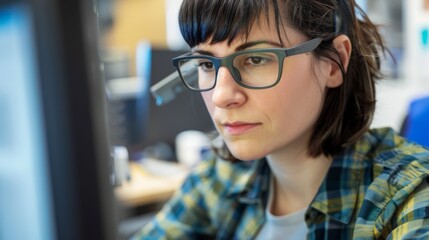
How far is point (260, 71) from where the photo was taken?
76 centimetres

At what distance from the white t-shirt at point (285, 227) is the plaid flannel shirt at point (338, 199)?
2cm

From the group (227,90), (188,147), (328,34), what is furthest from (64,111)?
(188,147)

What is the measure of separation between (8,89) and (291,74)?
1.71 ft

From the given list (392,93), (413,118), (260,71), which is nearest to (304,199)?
(260,71)

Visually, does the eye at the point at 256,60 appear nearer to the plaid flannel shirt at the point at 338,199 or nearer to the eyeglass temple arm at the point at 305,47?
the eyeglass temple arm at the point at 305,47

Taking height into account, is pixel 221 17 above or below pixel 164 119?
above

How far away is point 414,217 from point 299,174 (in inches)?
10.0

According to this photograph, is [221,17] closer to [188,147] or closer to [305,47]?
[305,47]

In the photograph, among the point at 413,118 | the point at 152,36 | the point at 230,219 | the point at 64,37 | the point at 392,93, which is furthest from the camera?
the point at 152,36

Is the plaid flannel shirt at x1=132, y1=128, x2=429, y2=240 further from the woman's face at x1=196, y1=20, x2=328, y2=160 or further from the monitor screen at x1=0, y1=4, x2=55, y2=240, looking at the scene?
the monitor screen at x1=0, y1=4, x2=55, y2=240

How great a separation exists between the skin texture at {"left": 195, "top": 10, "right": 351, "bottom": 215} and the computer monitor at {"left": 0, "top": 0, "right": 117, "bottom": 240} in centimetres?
47

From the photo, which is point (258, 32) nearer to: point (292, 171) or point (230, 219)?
point (292, 171)

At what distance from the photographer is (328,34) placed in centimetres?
79

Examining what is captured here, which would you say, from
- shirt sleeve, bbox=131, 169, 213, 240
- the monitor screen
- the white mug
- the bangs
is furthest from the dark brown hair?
the white mug
